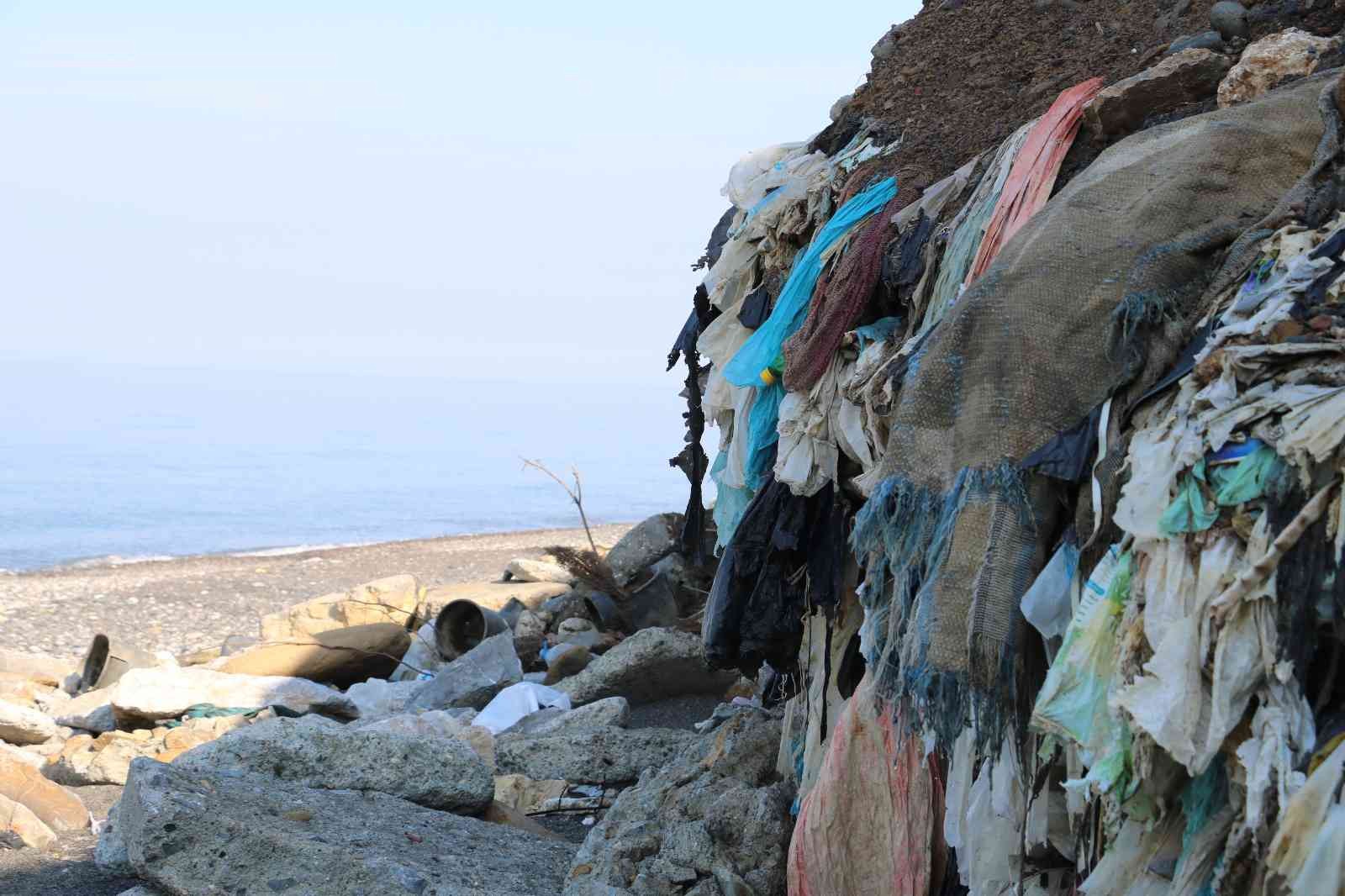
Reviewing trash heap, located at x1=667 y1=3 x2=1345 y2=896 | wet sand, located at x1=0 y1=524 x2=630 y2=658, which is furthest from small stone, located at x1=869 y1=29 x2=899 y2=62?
wet sand, located at x1=0 y1=524 x2=630 y2=658

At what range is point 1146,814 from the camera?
2760 mm

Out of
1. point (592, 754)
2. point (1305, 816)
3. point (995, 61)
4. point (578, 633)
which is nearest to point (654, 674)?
point (592, 754)

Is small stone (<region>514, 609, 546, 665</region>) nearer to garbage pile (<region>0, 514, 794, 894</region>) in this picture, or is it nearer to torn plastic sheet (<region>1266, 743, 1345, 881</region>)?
garbage pile (<region>0, 514, 794, 894</region>)

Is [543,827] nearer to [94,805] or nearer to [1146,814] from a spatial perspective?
[94,805]

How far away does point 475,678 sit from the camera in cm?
Answer: 922

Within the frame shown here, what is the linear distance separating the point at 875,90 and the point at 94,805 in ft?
16.6

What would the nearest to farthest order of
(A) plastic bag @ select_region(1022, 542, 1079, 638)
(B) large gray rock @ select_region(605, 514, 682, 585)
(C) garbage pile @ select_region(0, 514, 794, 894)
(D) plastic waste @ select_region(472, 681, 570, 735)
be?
(A) plastic bag @ select_region(1022, 542, 1079, 638)
(C) garbage pile @ select_region(0, 514, 794, 894)
(D) plastic waste @ select_region(472, 681, 570, 735)
(B) large gray rock @ select_region(605, 514, 682, 585)

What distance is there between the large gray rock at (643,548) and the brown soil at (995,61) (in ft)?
17.4

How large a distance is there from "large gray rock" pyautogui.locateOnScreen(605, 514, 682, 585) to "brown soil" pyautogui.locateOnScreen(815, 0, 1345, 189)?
5311mm

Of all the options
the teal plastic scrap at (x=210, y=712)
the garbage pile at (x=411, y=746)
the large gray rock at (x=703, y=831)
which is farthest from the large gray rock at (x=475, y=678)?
the large gray rock at (x=703, y=831)

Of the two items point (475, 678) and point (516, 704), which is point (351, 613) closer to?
point (475, 678)

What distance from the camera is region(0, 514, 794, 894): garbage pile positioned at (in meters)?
4.76

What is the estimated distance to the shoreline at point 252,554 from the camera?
23.2m

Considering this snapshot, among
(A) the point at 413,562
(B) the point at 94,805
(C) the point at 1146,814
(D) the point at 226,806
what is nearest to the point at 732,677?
(B) the point at 94,805
